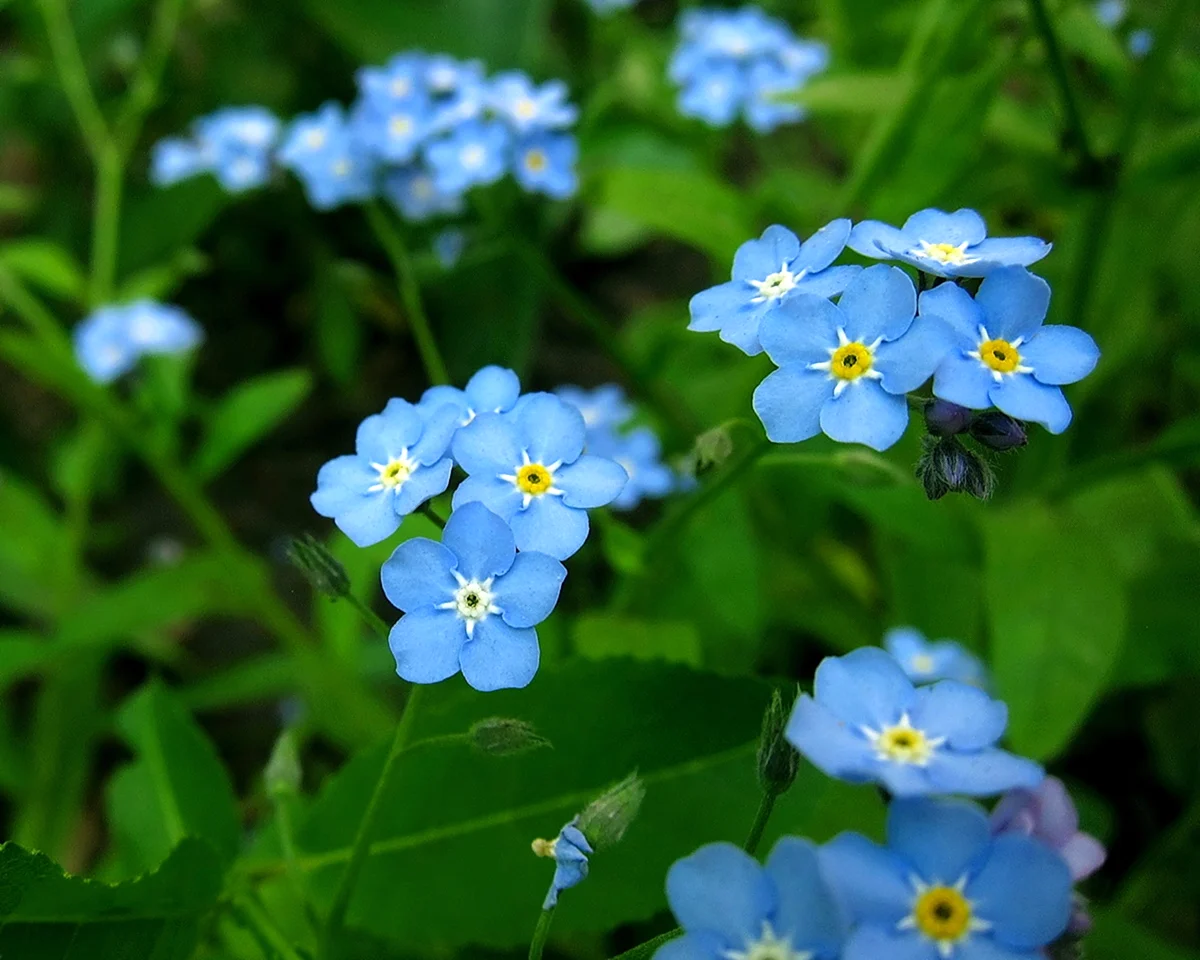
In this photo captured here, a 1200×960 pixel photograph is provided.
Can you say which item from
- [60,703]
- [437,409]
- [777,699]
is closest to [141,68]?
[60,703]

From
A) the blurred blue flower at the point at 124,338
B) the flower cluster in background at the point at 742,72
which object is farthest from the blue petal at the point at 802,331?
the blurred blue flower at the point at 124,338

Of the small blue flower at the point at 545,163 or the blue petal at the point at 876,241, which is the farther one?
the small blue flower at the point at 545,163

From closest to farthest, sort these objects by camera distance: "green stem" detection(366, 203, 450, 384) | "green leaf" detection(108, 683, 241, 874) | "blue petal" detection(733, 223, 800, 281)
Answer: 1. "blue petal" detection(733, 223, 800, 281)
2. "green leaf" detection(108, 683, 241, 874)
3. "green stem" detection(366, 203, 450, 384)

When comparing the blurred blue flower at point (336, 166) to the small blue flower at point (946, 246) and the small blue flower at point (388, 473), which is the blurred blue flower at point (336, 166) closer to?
the small blue flower at point (388, 473)

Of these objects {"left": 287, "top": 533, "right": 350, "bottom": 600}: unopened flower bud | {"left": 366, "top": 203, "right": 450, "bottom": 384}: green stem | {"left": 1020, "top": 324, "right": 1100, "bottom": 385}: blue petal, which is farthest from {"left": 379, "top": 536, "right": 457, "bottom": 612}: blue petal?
{"left": 366, "top": 203, "right": 450, "bottom": 384}: green stem

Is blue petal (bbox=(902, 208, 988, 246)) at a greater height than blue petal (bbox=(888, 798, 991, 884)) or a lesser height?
greater

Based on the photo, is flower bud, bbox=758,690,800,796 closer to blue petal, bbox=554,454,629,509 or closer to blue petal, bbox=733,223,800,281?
blue petal, bbox=554,454,629,509
